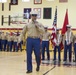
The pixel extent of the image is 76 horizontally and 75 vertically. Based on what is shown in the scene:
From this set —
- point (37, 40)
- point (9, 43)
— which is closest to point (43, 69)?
point (37, 40)

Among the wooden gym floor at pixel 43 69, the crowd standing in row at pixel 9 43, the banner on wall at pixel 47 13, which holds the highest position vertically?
the banner on wall at pixel 47 13

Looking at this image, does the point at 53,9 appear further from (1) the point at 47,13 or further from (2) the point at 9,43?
(2) the point at 9,43

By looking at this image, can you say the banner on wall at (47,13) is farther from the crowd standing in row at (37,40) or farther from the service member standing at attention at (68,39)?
the service member standing at attention at (68,39)

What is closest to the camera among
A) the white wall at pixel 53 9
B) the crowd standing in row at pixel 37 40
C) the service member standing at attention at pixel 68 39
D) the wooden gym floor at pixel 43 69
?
the wooden gym floor at pixel 43 69

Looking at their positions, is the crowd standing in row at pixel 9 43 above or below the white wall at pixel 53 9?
below

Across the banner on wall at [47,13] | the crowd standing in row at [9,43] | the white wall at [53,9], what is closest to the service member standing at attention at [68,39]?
the crowd standing in row at [9,43]

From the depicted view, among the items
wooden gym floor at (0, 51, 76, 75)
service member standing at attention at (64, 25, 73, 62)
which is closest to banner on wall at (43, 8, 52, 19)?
service member standing at attention at (64, 25, 73, 62)

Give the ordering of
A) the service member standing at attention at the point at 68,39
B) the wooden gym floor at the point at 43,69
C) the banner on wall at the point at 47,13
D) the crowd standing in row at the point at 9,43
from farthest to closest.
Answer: the banner on wall at the point at 47,13
the crowd standing in row at the point at 9,43
the service member standing at attention at the point at 68,39
the wooden gym floor at the point at 43,69

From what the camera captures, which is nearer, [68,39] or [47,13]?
[68,39]

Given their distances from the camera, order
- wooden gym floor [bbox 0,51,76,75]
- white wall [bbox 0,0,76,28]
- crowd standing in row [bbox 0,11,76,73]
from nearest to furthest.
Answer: wooden gym floor [bbox 0,51,76,75]
crowd standing in row [bbox 0,11,76,73]
white wall [bbox 0,0,76,28]

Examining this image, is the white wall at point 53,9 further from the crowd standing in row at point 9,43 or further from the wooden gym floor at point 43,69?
the wooden gym floor at point 43,69

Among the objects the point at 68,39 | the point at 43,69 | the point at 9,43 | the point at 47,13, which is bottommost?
the point at 9,43

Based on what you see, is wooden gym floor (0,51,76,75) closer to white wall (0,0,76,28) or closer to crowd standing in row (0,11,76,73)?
crowd standing in row (0,11,76,73)

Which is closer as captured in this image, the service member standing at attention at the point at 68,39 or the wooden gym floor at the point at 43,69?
the wooden gym floor at the point at 43,69
